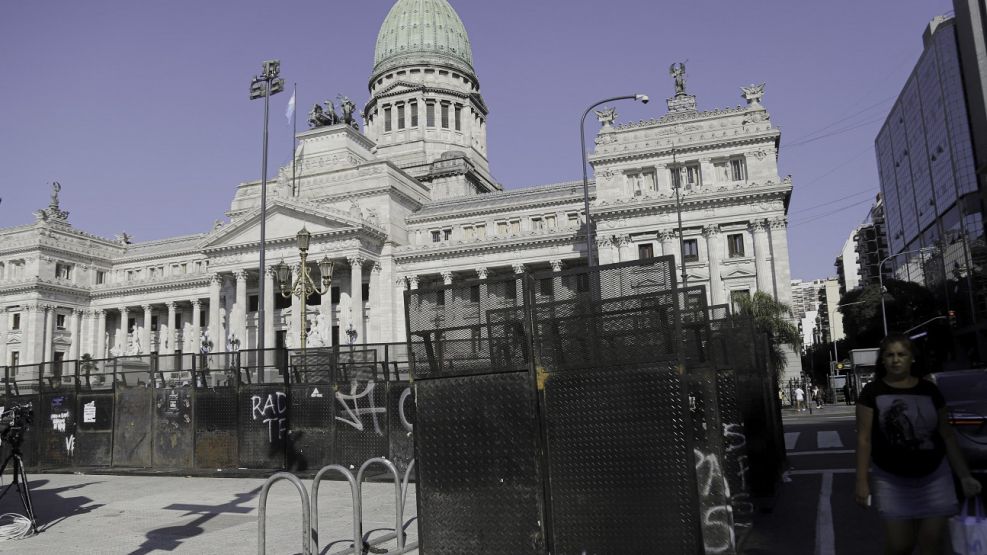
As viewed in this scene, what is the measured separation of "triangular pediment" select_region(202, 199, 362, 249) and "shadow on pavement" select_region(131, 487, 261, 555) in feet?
134

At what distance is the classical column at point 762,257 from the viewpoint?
46125mm

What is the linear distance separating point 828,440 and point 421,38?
74.5 metres

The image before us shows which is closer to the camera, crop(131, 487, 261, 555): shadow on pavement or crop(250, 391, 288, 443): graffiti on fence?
crop(131, 487, 261, 555): shadow on pavement

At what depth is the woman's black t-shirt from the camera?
520 centimetres

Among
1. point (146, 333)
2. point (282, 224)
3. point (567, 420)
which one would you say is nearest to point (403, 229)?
point (282, 224)

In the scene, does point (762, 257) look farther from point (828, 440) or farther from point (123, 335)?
point (123, 335)

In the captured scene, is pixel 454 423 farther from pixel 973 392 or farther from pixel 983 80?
pixel 983 80

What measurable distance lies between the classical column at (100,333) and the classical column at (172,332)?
7.25 m

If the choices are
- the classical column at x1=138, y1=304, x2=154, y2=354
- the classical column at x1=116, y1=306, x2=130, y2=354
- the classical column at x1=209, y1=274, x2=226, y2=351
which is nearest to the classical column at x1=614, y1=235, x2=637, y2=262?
the classical column at x1=209, y1=274, x2=226, y2=351

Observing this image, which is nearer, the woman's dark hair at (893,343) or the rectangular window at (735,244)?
the woman's dark hair at (893,343)

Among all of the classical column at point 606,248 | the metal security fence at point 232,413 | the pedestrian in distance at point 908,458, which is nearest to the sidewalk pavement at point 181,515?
the metal security fence at point 232,413

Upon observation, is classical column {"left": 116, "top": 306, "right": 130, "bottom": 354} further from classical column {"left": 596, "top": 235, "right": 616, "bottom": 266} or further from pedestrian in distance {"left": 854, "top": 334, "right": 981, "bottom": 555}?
pedestrian in distance {"left": 854, "top": 334, "right": 981, "bottom": 555}

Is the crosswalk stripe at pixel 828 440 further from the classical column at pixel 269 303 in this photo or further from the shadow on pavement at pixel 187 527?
the classical column at pixel 269 303

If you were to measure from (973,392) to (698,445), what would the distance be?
579 cm
